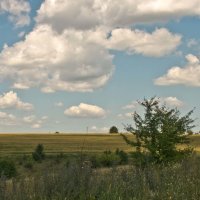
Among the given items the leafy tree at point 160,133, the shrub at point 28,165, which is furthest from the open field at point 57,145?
the leafy tree at point 160,133

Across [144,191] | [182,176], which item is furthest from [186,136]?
[144,191]

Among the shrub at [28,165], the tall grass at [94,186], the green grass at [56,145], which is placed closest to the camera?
the tall grass at [94,186]

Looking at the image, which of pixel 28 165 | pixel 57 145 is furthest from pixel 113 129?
pixel 28 165

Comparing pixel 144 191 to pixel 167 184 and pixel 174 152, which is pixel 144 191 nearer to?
pixel 167 184

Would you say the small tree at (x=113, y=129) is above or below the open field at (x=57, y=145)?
above

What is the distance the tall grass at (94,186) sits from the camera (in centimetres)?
829

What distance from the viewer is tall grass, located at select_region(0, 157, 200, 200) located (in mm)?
8289

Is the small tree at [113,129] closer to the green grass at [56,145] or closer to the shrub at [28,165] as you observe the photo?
the green grass at [56,145]

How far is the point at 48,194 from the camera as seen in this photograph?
877 centimetres

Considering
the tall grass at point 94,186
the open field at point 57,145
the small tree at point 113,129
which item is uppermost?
the small tree at point 113,129

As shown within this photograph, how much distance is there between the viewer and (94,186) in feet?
29.5

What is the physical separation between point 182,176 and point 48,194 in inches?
107

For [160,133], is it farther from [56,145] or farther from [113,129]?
[113,129]

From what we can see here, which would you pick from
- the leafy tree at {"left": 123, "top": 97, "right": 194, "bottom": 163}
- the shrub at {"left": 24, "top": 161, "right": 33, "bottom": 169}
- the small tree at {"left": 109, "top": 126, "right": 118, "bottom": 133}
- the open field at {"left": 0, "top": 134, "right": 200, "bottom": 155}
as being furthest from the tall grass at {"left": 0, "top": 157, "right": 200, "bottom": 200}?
the small tree at {"left": 109, "top": 126, "right": 118, "bottom": 133}
